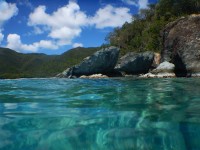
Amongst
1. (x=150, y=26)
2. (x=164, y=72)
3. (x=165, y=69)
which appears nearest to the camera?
(x=164, y=72)

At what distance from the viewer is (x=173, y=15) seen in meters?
45.7

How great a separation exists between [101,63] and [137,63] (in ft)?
16.0

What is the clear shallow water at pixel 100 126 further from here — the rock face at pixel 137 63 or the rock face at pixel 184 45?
the rock face at pixel 137 63

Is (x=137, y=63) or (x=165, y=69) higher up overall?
(x=137, y=63)

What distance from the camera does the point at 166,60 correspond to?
27906mm

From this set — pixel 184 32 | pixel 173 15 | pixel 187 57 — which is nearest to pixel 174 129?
pixel 187 57

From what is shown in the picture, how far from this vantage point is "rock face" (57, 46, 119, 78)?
36062 mm

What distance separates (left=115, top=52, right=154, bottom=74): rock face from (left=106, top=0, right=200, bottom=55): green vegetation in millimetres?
9068

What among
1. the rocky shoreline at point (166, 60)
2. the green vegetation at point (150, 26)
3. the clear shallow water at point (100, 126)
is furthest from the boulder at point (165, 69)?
the green vegetation at point (150, 26)

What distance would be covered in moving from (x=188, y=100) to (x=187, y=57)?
16.8m

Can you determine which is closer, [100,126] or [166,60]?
[100,126]

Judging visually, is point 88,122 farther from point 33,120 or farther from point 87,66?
point 87,66

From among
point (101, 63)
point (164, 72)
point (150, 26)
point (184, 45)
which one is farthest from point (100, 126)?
point (150, 26)

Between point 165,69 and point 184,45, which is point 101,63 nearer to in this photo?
point 184,45
